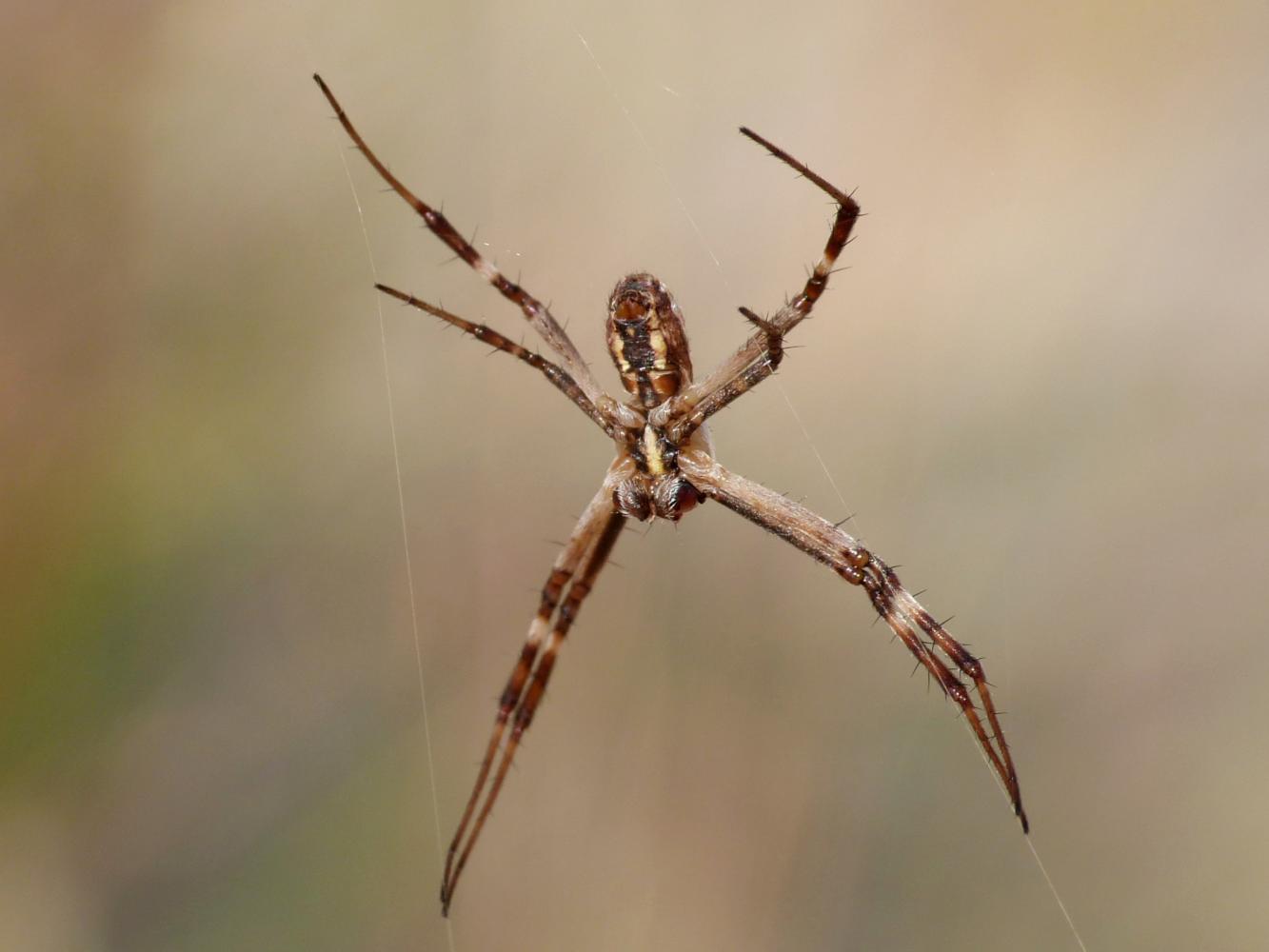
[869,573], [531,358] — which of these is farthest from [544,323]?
[869,573]

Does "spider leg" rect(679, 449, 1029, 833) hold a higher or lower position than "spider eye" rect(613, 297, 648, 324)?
lower

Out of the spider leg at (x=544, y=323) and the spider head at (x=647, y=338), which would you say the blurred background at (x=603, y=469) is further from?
the spider head at (x=647, y=338)

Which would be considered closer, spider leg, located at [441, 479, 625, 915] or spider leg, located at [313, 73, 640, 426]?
spider leg, located at [313, 73, 640, 426]

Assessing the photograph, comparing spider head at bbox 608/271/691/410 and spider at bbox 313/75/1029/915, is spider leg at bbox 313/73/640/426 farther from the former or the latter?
spider head at bbox 608/271/691/410

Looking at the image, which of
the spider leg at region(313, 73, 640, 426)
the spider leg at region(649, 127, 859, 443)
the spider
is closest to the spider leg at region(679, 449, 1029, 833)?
the spider

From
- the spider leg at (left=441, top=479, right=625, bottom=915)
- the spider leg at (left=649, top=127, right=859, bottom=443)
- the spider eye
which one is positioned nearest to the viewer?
the spider leg at (left=649, top=127, right=859, bottom=443)

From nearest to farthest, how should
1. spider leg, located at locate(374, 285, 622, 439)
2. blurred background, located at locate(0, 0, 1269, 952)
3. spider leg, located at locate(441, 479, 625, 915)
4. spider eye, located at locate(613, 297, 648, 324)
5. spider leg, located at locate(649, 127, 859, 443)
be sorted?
spider leg, located at locate(649, 127, 859, 443)
spider eye, located at locate(613, 297, 648, 324)
spider leg, located at locate(374, 285, 622, 439)
spider leg, located at locate(441, 479, 625, 915)
blurred background, located at locate(0, 0, 1269, 952)

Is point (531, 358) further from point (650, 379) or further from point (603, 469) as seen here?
point (603, 469)

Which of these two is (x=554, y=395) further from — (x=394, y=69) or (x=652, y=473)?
(x=652, y=473)

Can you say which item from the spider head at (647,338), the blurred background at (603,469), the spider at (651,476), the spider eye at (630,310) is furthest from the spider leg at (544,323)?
the blurred background at (603,469)
